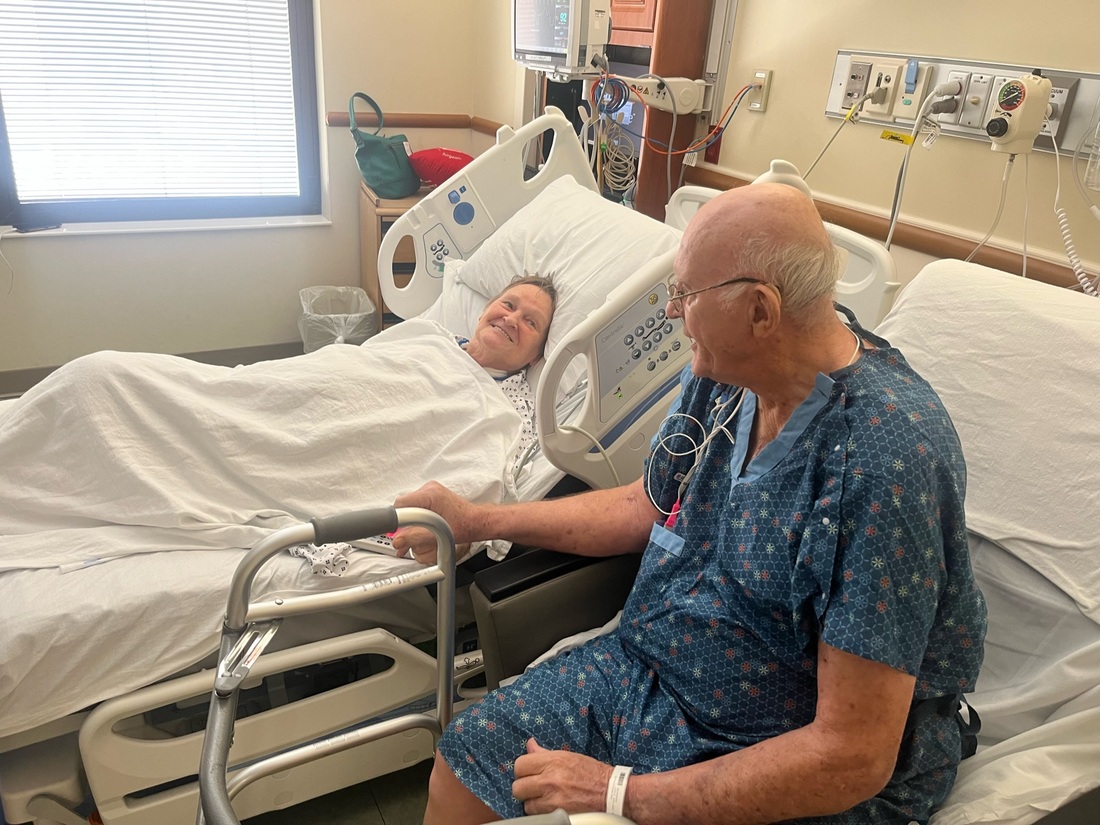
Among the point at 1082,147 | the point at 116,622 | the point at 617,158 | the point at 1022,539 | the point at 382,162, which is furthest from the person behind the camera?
the point at 382,162

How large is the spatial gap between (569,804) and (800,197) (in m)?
0.89

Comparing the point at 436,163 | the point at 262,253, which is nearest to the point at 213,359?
the point at 262,253

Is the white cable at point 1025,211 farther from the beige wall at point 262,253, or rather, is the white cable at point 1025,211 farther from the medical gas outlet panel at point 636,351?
the beige wall at point 262,253

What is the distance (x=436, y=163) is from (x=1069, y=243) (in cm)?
259

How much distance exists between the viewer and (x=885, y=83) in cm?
189

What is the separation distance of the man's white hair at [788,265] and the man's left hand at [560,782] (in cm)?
70

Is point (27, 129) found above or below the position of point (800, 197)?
below

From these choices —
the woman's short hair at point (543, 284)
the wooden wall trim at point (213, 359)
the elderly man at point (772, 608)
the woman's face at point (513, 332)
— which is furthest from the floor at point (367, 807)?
the wooden wall trim at point (213, 359)

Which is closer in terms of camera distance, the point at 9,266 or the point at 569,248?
the point at 569,248

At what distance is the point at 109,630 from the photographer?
1330 millimetres

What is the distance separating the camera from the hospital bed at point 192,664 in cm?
132

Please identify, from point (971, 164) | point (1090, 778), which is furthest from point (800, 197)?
point (971, 164)

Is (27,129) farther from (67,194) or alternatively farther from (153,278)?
(153,278)

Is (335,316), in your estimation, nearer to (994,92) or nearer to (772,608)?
(994,92)
